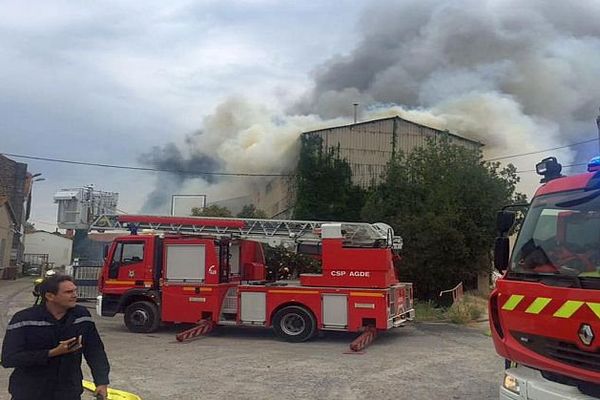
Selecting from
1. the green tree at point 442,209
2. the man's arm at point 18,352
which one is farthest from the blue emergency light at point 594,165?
the green tree at point 442,209

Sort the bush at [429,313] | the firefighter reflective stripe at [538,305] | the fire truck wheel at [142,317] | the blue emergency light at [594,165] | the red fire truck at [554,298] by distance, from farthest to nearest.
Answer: the bush at [429,313] < the fire truck wheel at [142,317] < the blue emergency light at [594,165] < the firefighter reflective stripe at [538,305] < the red fire truck at [554,298]

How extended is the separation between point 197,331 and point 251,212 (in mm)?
21240

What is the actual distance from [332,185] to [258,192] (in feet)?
16.3

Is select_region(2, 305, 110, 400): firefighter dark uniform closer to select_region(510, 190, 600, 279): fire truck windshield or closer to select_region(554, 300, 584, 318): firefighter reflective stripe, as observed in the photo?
select_region(554, 300, 584, 318): firefighter reflective stripe

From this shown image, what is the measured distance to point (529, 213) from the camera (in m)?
4.64

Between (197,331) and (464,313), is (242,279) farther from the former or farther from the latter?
(464,313)

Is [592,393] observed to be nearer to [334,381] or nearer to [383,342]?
[334,381]

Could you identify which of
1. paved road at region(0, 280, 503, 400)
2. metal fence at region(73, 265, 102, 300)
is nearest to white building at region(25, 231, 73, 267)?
metal fence at region(73, 265, 102, 300)

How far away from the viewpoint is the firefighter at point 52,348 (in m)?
3.38

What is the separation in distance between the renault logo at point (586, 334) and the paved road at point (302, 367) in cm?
335

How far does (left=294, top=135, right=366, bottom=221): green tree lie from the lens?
31172 mm

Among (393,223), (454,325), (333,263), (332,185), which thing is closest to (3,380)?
(333,263)

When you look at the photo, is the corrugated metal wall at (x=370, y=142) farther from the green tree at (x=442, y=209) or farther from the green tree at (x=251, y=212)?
the green tree at (x=442, y=209)

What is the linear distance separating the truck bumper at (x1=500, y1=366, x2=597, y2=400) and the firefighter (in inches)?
106
